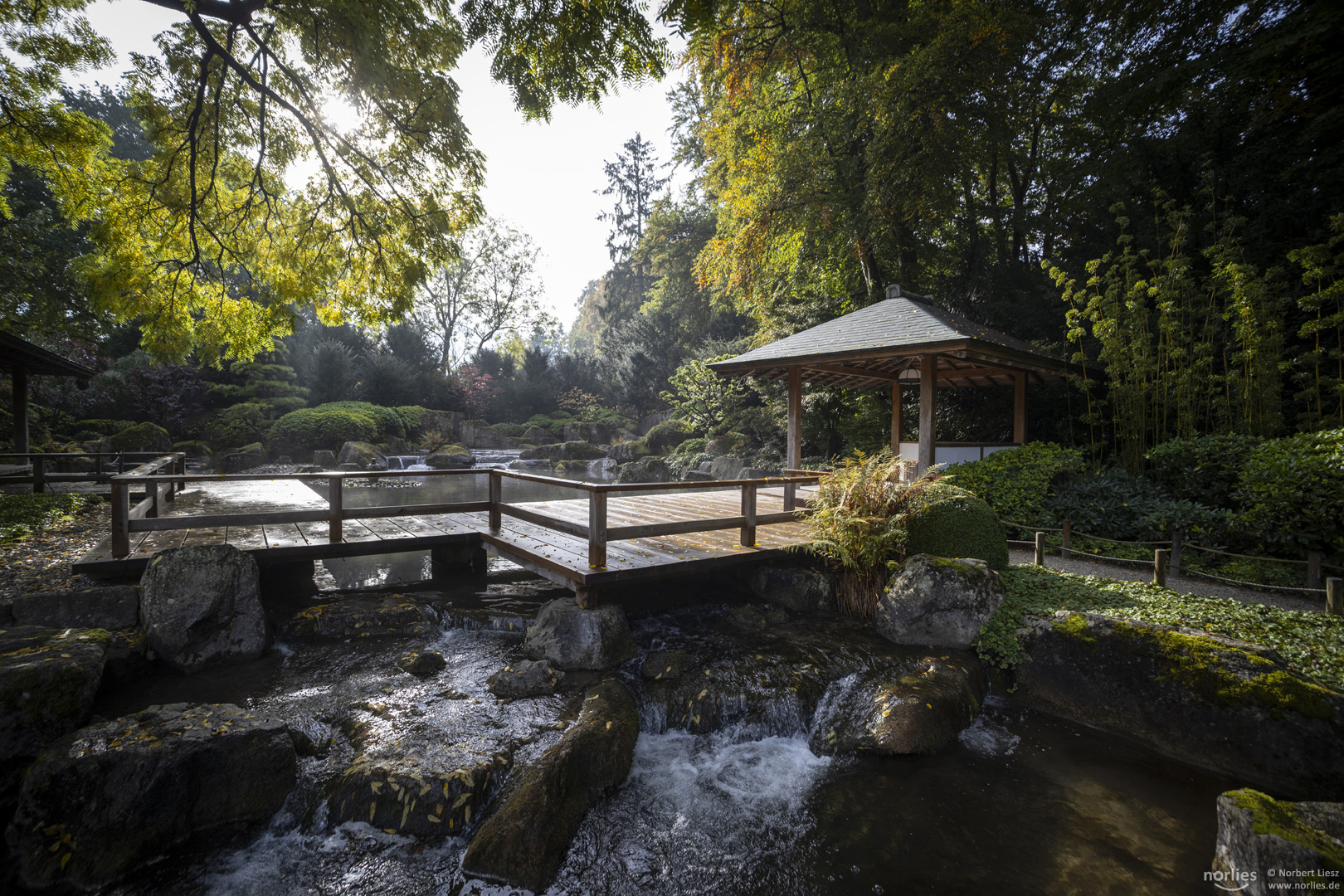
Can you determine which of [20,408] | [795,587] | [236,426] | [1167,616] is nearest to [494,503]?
[795,587]

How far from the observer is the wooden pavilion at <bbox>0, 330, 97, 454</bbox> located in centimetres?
891

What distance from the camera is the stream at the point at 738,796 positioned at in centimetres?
295

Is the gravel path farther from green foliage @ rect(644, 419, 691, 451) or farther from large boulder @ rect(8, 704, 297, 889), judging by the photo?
green foliage @ rect(644, 419, 691, 451)

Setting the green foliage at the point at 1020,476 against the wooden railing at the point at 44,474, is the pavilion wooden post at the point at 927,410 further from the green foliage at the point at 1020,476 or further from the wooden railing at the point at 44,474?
the wooden railing at the point at 44,474

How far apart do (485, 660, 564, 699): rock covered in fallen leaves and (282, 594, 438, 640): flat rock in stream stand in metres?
1.54

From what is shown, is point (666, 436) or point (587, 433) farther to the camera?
point (587, 433)

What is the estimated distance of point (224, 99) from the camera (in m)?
6.61

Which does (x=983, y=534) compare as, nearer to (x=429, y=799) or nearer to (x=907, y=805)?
(x=907, y=805)

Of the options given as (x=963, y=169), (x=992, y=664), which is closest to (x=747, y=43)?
(x=963, y=169)

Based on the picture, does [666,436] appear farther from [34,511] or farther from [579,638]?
[579,638]

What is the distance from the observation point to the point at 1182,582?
5.94 metres

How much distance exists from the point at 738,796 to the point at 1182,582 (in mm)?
5799

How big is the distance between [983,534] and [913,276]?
9543 mm

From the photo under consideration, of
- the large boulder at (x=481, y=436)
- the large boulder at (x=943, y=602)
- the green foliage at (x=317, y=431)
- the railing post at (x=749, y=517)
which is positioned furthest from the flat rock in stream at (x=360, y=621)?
the large boulder at (x=481, y=436)
